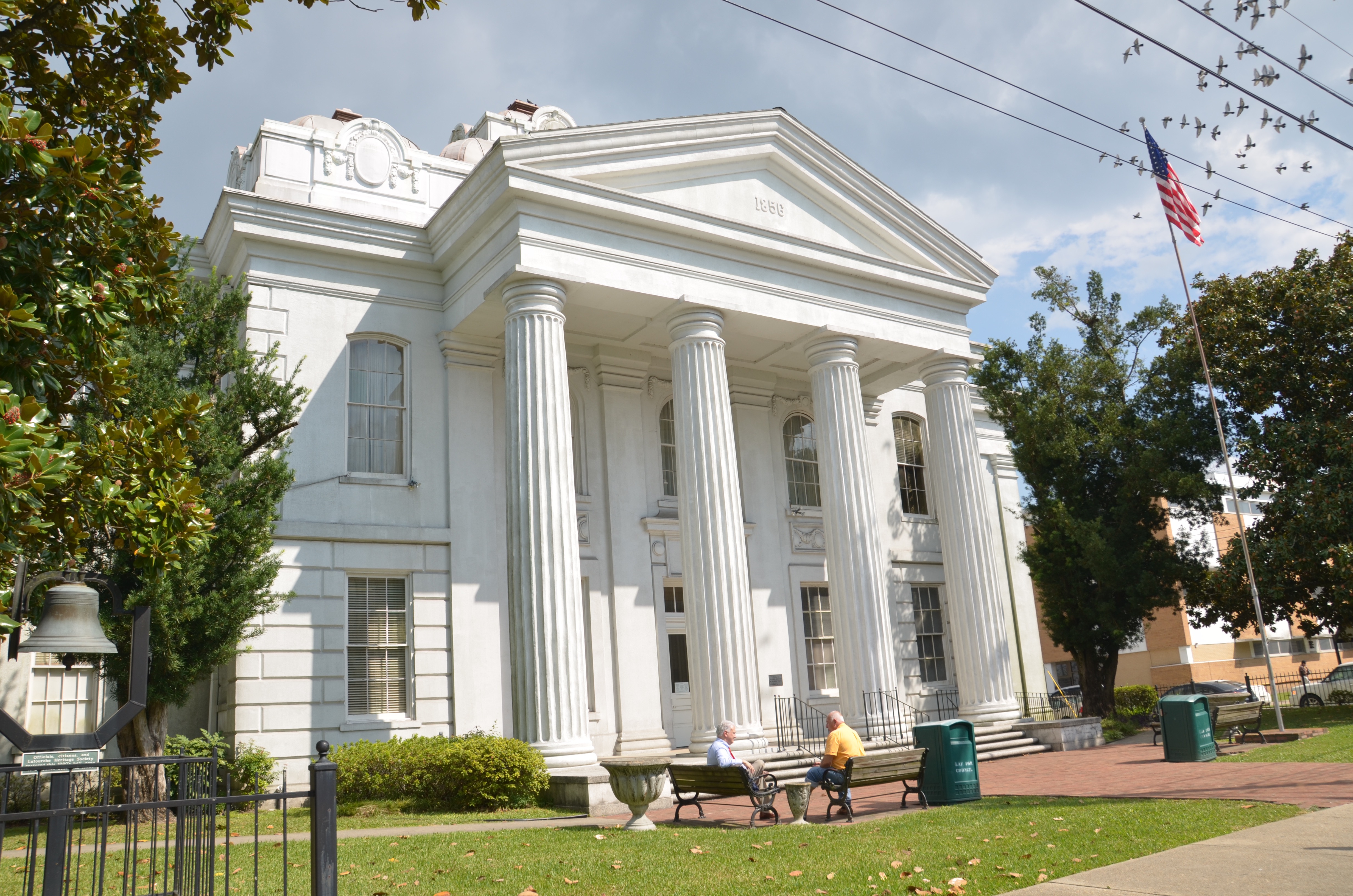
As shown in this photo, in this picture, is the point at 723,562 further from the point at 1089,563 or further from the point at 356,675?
the point at 1089,563

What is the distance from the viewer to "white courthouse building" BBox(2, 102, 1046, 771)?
1805 cm

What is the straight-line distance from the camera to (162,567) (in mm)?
6734

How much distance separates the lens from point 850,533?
68.9 feet

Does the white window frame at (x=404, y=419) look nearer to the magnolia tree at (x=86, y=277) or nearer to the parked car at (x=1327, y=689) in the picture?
the magnolia tree at (x=86, y=277)

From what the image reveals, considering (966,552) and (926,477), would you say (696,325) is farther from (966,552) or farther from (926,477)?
(926,477)

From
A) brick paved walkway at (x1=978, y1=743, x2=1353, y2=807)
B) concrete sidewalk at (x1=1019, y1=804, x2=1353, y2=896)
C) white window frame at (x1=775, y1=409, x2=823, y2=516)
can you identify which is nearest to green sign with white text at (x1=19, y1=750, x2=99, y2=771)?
concrete sidewalk at (x1=1019, y1=804, x2=1353, y2=896)

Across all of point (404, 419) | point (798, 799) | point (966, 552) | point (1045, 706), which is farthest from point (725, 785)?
point (1045, 706)

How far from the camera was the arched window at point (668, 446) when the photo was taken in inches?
919

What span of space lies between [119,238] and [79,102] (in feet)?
3.94

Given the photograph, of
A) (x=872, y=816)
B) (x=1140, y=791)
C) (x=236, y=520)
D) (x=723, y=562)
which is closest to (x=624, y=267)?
(x=723, y=562)

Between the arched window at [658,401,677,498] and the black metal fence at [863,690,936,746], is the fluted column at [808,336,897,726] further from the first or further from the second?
the arched window at [658,401,677,498]

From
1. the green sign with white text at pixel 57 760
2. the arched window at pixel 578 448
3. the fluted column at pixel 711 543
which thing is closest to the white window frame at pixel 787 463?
the fluted column at pixel 711 543

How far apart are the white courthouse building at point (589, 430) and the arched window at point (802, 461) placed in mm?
442

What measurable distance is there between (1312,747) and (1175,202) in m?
11.0
